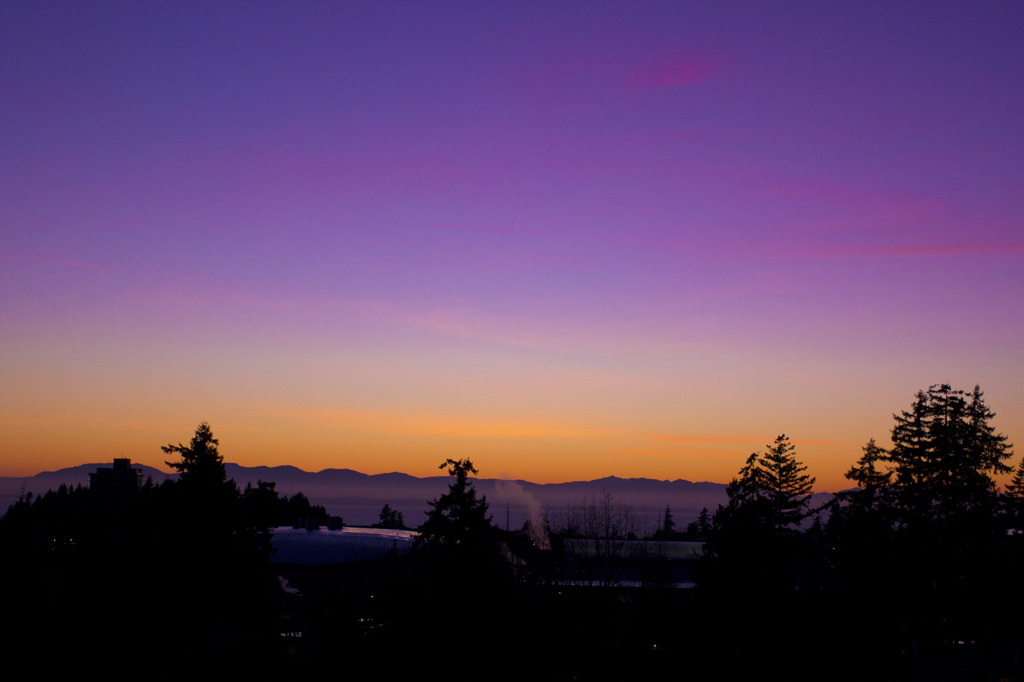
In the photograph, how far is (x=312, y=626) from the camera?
29312 millimetres

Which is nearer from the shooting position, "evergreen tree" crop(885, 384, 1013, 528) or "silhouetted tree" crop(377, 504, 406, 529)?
"evergreen tree" crop(885, 384, 1013, 528)

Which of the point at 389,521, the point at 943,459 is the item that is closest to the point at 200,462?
the point at 943,459

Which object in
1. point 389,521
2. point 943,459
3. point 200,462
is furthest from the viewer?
point 389,521

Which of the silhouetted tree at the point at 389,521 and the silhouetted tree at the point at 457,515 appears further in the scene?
the silhouetted tree at the point at 389,521

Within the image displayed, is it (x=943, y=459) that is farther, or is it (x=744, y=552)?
(x=943, y=459)

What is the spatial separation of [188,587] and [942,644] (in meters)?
32.6

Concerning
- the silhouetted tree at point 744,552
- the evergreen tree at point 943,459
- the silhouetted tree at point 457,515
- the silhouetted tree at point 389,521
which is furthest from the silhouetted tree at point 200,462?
the silhouetted tree at point 389,521

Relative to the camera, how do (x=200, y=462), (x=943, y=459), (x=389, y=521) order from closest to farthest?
1. (x=200, y=462)
2. (x=943, y=459)
3. (x=389, y=521)

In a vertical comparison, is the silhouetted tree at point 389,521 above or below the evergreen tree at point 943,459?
below

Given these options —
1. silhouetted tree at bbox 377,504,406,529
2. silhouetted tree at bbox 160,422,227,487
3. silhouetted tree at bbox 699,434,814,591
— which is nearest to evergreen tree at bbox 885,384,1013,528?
silhouetted tree at bbox 699,434,814,591

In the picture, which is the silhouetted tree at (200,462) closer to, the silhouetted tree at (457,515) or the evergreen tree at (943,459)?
the silhouetted tree at (457,515)

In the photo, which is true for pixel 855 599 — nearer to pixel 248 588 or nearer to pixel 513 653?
pixel 513 653

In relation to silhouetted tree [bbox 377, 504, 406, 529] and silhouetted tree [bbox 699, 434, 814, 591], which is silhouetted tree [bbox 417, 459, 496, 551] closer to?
silhouetted tree [bbox 699, 434, 814, 591]

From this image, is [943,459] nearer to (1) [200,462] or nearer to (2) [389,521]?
(1) [200,462]
